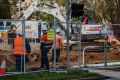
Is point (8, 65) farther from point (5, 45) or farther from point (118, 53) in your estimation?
point (118, 53)

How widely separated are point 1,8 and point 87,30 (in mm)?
42552

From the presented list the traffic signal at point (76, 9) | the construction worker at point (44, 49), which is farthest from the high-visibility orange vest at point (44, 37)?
the traffic signal at point (76, 9)

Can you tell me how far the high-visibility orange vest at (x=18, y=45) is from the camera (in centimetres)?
2009

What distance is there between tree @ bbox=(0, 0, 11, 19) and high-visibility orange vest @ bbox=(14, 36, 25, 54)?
55.6 metres

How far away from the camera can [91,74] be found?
21.1m

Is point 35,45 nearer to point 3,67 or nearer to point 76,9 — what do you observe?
point 3,67

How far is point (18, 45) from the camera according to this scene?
2030 centimetres

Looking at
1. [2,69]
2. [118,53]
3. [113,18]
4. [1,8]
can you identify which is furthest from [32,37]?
[1,8]

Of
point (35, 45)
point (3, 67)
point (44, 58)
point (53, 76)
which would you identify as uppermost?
point (35, 45)

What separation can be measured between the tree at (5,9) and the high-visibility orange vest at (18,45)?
182 ft

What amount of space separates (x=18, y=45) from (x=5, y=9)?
59.4 metres

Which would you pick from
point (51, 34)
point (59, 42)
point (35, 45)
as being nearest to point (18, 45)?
point (35, 45)

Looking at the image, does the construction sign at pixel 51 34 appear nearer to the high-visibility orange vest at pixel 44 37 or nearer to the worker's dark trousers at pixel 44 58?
the high-visibility orange vest at pixel 44 37

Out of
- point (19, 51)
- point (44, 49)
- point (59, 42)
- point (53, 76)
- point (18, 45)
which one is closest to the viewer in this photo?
point (53, 76)
